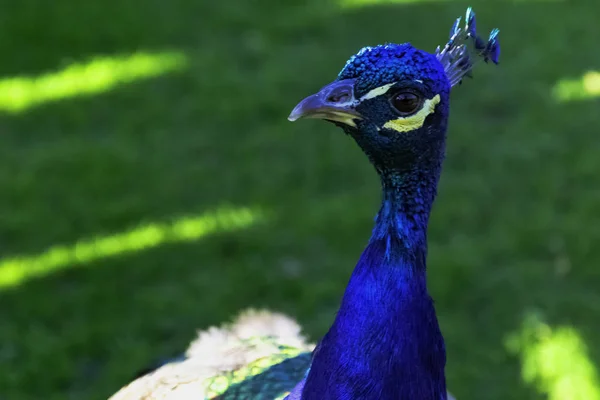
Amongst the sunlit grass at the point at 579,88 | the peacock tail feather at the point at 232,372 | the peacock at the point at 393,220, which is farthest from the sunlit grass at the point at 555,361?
the sunlit grass at the point at 579,88

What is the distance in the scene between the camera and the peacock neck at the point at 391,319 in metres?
1.29

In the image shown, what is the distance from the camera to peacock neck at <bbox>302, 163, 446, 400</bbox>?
129 cm

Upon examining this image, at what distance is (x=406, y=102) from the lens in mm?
1220

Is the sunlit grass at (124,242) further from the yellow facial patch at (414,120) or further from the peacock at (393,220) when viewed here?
the yellow facial patch at (414,120)

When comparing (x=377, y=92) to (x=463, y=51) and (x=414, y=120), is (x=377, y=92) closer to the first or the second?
(x=414, y=120)

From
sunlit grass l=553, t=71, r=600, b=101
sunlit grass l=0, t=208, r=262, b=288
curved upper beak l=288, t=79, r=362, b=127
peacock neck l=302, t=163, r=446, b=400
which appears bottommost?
peacock neck l=302, t=163, r=446, b=400

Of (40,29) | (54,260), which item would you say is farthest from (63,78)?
(54,260)

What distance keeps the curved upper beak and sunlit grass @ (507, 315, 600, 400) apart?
63.3 inches

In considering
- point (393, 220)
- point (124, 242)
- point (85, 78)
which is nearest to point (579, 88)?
point (124, 242)

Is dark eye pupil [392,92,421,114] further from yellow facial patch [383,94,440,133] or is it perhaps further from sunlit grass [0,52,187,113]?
sunlit grass [0,52,187,113]

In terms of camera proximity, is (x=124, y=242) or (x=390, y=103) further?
(x=124, y=242)

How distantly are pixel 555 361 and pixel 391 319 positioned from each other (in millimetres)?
1441

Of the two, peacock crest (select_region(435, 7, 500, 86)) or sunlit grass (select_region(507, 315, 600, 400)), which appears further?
sunlit grass (select_region(507, 315, 600, 400))

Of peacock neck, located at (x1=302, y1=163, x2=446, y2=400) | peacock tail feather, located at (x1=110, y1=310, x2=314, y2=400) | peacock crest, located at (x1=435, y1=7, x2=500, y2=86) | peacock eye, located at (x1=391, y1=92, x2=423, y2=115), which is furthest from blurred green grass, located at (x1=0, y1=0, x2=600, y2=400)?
peacock eye, located at (x1=391, y1=92, x2=423, y2=115)
